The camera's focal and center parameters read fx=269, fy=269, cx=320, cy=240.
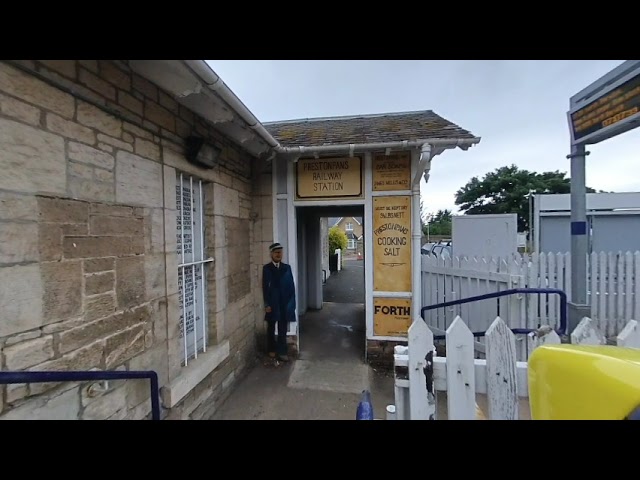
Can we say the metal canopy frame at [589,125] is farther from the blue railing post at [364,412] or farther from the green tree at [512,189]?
the green tree at [512,189]

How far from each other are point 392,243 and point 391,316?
1253mm

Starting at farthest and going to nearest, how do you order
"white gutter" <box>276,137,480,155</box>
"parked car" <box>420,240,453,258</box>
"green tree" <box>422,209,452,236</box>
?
"green tree" <box>422,209,452,236</box> → "parked car" <box>420,240,453,258</box> → "white gutter" <box>276,137,480,155</box>

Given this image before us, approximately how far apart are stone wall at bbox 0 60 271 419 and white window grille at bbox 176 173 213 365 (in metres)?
0.25

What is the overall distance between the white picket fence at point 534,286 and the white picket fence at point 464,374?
11.0ft

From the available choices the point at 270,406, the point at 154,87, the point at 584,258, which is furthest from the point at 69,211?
the point at 584,258

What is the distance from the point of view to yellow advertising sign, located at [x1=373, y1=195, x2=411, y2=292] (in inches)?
179

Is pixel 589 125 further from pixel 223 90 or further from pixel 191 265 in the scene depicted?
pixel 191 265

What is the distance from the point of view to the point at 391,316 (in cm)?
461

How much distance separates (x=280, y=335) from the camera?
15.1 feet

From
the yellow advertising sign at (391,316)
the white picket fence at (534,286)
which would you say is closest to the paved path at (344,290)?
the yellow advertising sign at (391,316)

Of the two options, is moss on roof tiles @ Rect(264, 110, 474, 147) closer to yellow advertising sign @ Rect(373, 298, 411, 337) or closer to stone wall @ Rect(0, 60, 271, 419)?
stone wall @ Rect(0, 60, 271, 419)

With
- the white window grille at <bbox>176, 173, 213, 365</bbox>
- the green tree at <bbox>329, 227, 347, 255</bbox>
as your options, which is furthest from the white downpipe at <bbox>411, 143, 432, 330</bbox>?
the green tree at <bbox>329, 227, 347, 255</bbox>

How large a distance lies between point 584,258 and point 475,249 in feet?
14.9

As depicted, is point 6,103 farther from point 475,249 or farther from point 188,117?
point 475,249
